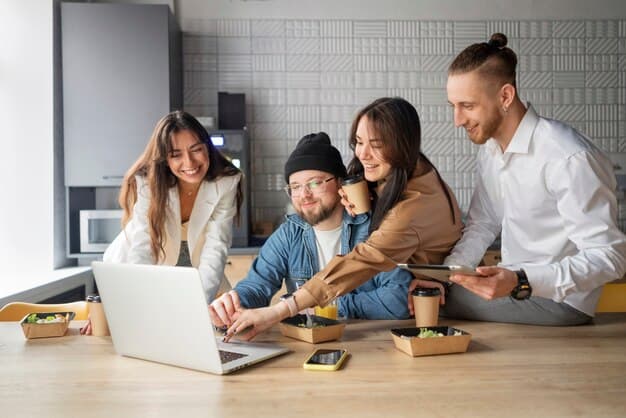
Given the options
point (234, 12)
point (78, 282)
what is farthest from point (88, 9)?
point (78, 282)

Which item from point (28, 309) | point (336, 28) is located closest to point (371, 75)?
point (336, 28)

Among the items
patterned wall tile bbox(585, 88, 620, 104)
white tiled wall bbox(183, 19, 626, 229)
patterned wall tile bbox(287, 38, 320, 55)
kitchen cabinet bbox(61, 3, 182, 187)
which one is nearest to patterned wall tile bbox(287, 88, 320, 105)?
white tiled wall bbox(183, 19, 626, 229)

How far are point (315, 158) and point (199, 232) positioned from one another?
73 centimetres

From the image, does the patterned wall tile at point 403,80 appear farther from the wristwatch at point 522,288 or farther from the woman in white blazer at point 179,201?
the wristwatch at point 522,288

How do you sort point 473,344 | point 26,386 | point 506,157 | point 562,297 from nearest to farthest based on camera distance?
point 26,386, point 473,344, point 562,297, point 506,157

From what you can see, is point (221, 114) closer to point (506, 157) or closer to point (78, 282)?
point (78, 282)

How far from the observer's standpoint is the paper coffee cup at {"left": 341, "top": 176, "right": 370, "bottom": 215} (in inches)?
79.0

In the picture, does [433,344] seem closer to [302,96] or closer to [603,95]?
[302,96]

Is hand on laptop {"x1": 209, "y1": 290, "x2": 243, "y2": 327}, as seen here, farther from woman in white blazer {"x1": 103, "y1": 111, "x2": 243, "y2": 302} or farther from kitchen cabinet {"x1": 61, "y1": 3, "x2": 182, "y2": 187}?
kitchen cabinet {"x1": 61, "y1": 3, "x2": 182, "y2": 187}

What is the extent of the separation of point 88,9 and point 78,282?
64.0 inches

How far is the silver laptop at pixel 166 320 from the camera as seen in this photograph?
1.33 metres

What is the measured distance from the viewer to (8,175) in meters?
3.80

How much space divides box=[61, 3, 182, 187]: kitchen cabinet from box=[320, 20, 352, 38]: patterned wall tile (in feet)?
3.70

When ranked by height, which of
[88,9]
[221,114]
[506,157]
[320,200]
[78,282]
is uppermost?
[88,9]
